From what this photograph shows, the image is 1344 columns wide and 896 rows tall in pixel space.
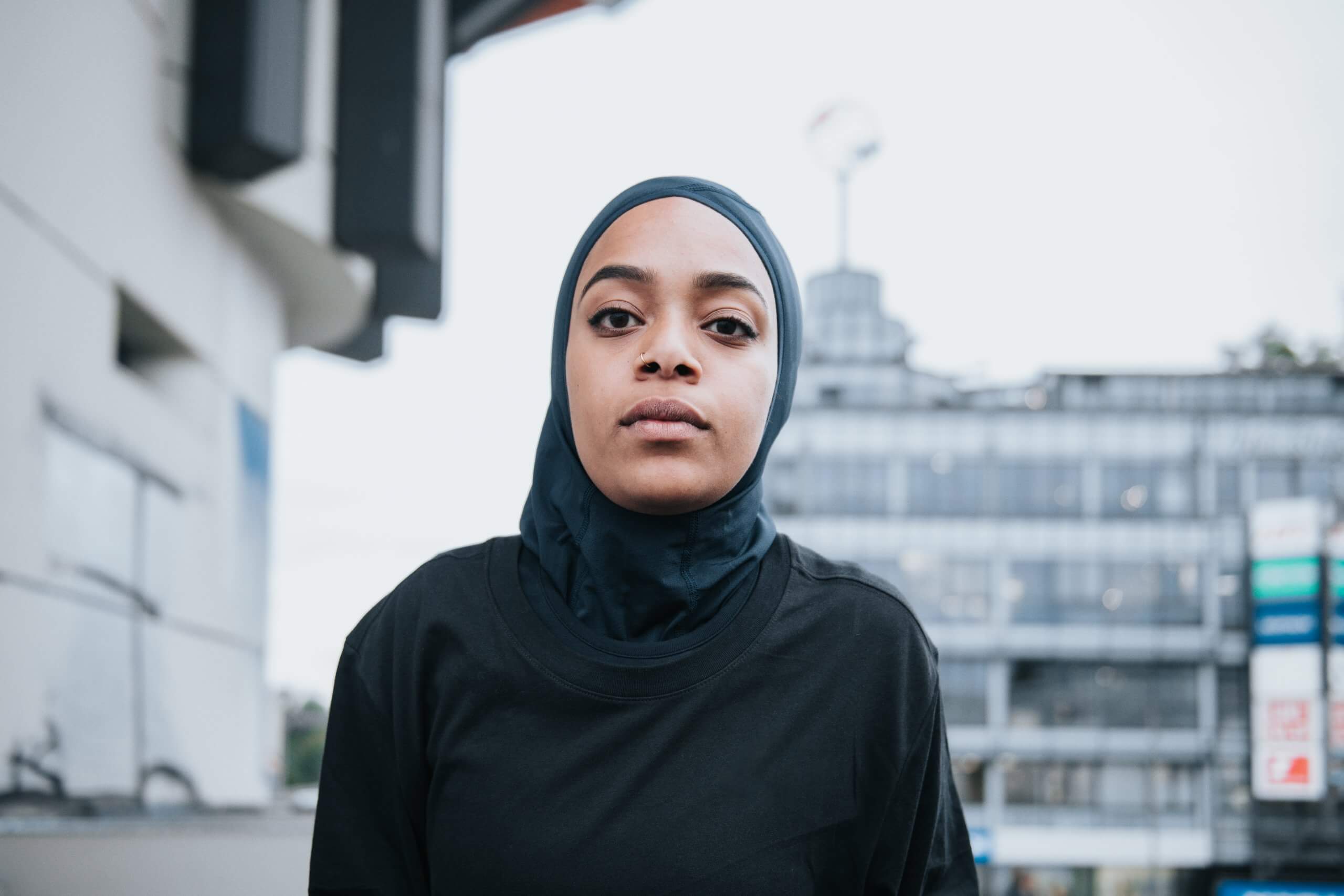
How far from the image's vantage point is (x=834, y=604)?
143 centimetres

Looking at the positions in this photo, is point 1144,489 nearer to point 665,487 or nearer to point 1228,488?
point 1228,488

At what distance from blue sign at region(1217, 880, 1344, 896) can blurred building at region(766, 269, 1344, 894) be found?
1.86 ft

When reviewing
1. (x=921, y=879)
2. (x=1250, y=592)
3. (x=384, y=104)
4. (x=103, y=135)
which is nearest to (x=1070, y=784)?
(x=1250, y=592)

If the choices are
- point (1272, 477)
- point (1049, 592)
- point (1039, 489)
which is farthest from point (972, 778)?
point (1272, 477)

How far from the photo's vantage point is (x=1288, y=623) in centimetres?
2734

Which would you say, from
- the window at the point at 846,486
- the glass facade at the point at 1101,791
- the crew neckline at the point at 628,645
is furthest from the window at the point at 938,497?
the crew neckline at the point at 628,645

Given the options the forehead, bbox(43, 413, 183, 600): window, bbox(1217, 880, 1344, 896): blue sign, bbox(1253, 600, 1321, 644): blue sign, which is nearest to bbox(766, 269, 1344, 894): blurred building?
bbox(1217, 880, 1344, 896): blue sign

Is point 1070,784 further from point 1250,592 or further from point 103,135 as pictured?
point 103,135

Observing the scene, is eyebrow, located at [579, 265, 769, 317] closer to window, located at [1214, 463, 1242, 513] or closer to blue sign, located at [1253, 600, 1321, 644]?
blue sign, located at [1253, 600, 1321, 644]

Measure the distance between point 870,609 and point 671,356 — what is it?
39 cm

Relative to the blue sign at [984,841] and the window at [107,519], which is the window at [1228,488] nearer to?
the blue sign at [984,841]

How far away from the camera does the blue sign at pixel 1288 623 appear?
2691 centimetres

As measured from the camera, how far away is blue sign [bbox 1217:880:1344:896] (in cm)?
2688

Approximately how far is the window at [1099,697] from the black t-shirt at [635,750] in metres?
29.0
